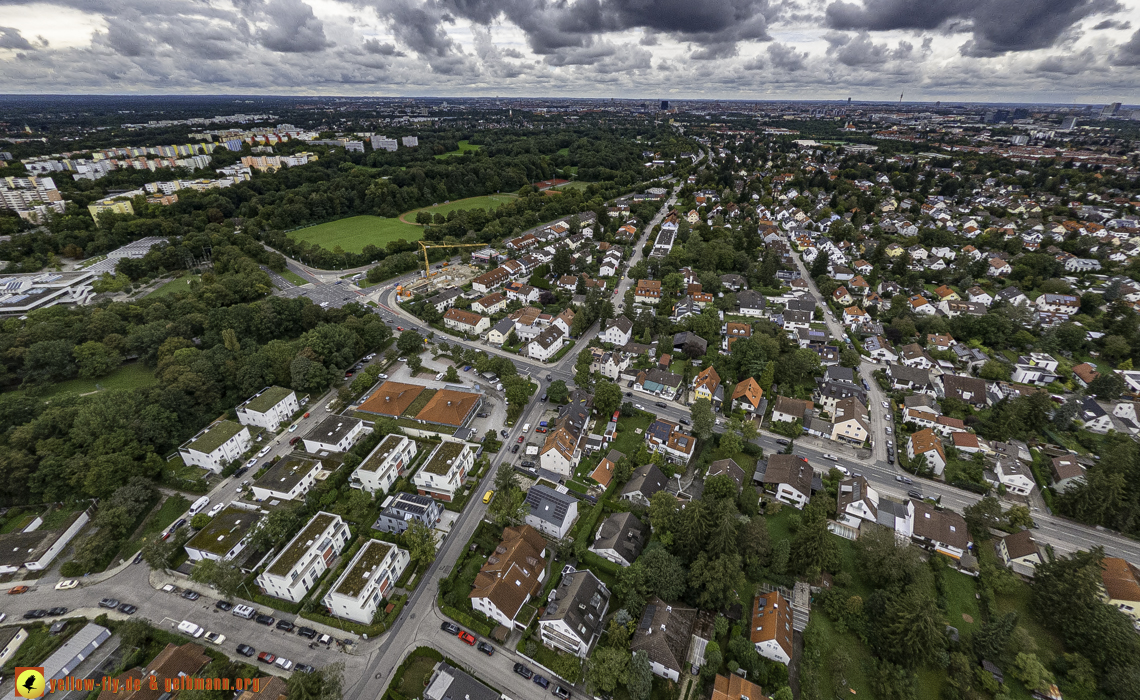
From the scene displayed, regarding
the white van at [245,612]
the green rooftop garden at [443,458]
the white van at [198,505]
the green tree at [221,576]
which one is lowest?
the white van at [198,505]

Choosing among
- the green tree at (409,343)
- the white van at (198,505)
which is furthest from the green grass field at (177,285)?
the white van at (198,505)

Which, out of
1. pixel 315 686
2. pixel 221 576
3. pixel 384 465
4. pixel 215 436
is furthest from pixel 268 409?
pixel 315 686

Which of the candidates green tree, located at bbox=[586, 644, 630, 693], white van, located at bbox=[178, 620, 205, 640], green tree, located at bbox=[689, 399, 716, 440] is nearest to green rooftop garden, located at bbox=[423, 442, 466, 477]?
white van, located at bbox=[178, 620, 205, 640]

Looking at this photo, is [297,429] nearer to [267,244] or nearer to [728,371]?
[728,371]

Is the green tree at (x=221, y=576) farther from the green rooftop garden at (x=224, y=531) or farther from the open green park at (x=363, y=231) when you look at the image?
the open green park at (x=363, y=231)

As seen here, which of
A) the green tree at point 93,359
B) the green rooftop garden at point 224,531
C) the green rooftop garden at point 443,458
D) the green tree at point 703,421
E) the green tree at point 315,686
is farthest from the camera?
the green tree at point 93,359

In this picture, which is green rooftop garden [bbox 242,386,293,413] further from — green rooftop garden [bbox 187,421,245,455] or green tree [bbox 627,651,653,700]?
green tree [bbox 627,651,653,700]
